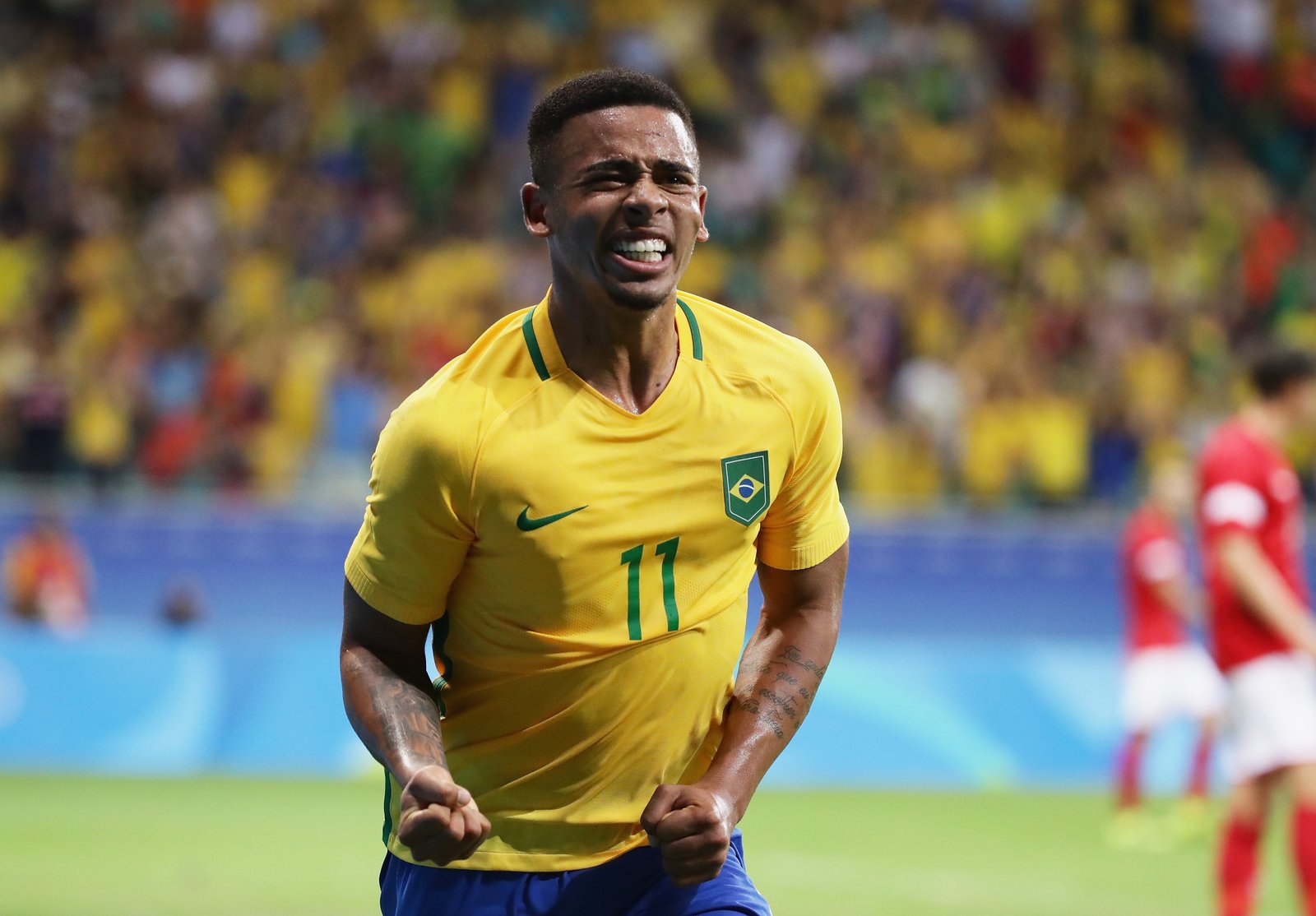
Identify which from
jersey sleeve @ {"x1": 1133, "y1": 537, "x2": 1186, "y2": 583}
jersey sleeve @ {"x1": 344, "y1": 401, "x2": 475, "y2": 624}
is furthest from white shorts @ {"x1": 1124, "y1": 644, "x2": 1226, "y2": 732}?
Answer: jersey sleeve @ {"x1": 344, "y1": 401, "x2": 475, "y2": 624}

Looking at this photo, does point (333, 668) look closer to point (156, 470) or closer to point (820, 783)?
point (156, 470)

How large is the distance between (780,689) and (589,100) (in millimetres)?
1152

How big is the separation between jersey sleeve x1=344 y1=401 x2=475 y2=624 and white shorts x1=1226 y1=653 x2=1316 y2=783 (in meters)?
4.47

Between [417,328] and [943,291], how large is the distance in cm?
495

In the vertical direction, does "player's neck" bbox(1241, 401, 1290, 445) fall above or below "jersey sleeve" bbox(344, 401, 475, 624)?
above

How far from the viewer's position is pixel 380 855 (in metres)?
10.3

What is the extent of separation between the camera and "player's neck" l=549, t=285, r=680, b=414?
136 inches

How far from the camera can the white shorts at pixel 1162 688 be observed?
38.8 feet

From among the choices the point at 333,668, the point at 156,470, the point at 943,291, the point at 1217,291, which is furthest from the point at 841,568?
the point at 1217,291

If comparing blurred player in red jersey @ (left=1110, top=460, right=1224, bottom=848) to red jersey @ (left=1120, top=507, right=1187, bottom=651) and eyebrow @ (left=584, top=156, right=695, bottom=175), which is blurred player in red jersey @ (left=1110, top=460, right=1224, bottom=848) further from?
eyebrow @ (left=584, top=156, right=695, bottom=175)

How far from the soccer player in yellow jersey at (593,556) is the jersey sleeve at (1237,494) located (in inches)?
154

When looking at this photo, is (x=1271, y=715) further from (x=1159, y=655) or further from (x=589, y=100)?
(x=1159, y=655)

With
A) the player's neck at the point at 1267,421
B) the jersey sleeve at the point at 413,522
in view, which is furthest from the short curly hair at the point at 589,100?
the player's neck at the point at 1267,421

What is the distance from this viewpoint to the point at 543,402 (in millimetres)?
3373
